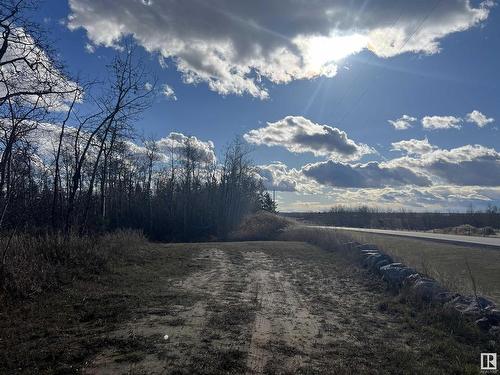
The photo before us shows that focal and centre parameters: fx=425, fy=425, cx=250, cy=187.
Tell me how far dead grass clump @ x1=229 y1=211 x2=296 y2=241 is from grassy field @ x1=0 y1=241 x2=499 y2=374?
93.4 feet

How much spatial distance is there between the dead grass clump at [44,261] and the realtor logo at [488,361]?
9203 mm

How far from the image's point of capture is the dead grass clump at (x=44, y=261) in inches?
381

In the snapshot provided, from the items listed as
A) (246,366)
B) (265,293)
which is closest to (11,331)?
(246,366)

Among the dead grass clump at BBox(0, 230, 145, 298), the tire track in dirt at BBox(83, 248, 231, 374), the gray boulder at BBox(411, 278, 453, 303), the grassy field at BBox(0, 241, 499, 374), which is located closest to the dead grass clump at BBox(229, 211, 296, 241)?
the dead grass clump at BBox(0, 230, 145, 298)

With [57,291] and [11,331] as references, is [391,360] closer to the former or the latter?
[11,331]

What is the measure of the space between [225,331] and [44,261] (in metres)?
6.76

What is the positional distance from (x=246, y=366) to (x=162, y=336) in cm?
188

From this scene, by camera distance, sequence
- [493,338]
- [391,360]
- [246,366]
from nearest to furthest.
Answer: [246,366] < [391,360] < [493,338]

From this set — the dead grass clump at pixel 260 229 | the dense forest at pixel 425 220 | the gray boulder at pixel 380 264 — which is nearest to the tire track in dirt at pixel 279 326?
the gray boulder at pixel 380 264

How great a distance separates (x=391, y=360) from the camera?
22.7 feet

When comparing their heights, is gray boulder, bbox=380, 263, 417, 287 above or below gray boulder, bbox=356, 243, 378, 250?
below

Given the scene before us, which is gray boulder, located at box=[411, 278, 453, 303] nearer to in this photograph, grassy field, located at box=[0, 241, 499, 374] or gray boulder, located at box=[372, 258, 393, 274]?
grassy field, located at box=[0, 241, 499, 374]

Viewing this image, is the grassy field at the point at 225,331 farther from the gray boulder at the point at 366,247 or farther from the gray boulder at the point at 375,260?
the gray boulder at the point at 366,247

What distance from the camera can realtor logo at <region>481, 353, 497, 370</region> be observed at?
6664 mm
